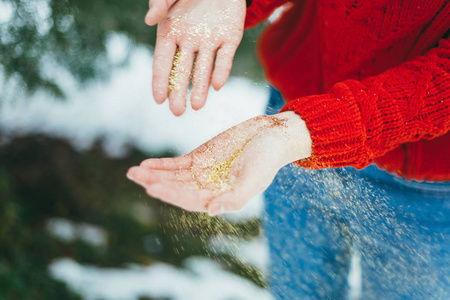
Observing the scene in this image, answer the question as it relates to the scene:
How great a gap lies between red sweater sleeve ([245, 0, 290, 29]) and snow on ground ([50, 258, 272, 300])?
723 millimetres

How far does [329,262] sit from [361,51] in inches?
13.1

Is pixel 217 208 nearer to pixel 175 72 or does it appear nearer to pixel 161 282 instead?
pixel 175 72

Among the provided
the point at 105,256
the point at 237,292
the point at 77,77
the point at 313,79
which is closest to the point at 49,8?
the point at 77,77

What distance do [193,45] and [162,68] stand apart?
0.17 feet

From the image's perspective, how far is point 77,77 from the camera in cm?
81

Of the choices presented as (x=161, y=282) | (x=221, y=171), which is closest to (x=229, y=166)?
(x=221, y=171)

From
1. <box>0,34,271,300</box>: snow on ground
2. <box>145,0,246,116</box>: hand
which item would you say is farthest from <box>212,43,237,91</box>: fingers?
<box>0,34,271,300</box>: snow on ground

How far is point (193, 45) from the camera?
1.32ft

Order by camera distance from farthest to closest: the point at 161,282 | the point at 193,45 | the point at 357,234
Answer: the point at 161,282, the point at 357,234, the point at 193,45

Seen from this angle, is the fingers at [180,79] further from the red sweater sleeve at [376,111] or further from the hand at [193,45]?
the red sweater sleeve at [376,111]

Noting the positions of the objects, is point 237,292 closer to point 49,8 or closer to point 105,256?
point 105,256

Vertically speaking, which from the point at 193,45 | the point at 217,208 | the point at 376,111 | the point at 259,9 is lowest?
the point at 217,208

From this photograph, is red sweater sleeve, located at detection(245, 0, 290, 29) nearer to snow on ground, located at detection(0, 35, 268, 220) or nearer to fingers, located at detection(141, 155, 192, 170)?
fingers, located at detection(141, 155, 192, 170)

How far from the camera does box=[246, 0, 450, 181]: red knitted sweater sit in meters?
0.35
